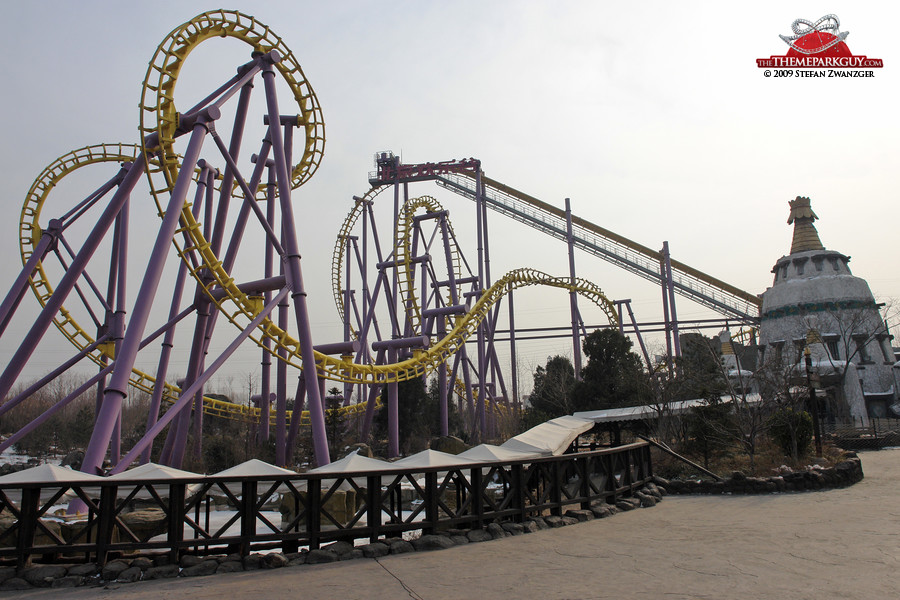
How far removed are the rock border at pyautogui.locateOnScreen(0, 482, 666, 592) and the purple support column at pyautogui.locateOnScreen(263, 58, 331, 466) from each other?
4804 millimetres

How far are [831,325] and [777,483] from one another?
91.9 ft

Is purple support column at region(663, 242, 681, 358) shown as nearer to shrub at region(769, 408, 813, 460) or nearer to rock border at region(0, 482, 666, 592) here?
shrub at region(769, 408, 813, 460)

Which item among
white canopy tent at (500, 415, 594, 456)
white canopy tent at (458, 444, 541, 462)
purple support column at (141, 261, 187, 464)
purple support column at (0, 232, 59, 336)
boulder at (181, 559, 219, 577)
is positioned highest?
purple support column at (0, 232, 59, 336)

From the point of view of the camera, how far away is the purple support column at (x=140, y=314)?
9055 mm

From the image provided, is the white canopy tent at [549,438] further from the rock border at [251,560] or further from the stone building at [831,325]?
the stone building at [831,325]

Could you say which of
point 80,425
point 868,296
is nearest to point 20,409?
point 80,425

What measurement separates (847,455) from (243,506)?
51.9 feet

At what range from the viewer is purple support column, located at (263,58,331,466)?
12.3 m

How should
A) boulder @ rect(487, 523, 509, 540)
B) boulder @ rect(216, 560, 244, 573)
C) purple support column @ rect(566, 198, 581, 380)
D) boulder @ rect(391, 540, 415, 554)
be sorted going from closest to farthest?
1. boulder @ rect(216, 560, 244, 573)
2. boulder @ rect(391, 540, 415, 554)
3. boulder @ rect(487, 523, 509, 540)
4. purple support column @ rect(566, 198, 581, 380)

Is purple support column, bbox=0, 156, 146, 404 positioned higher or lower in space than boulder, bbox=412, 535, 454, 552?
higher

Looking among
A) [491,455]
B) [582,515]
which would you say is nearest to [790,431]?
[582,515]

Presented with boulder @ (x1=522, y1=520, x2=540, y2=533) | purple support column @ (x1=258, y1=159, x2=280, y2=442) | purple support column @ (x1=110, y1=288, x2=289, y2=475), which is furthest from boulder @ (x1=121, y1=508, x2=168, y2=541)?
purple support column @ (x1=258, y1=159, x2=280, y2=442)

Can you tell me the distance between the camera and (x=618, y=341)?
23.2 meters

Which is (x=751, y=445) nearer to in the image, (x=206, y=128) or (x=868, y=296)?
(x=206, y=128)
